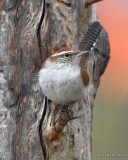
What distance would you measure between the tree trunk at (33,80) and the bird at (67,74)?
0.18m

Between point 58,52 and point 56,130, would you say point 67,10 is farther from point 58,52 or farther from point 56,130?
point 56,130

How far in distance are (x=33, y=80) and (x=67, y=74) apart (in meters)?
0.36

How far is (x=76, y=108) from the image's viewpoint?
3438mm

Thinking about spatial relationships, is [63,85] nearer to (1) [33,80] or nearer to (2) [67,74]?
(2) [67,74]

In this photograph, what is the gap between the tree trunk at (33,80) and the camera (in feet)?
11.0

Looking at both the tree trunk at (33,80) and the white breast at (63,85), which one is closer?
the white breast at (63,85)

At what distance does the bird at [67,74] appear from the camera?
302 cm

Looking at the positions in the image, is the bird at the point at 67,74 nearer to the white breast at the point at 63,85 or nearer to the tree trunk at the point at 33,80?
the white breast at the point at 63,85

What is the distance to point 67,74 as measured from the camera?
3.06 meters

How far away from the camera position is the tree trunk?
3365mm

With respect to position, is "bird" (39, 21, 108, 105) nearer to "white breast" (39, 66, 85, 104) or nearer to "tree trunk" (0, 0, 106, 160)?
"white breast" (39, 66, 85, 104)

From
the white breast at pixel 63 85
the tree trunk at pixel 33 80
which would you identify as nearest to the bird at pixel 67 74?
Answer: the white breast at pixel 63 85

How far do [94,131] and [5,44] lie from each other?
1.11m

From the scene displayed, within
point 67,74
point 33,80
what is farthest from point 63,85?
point 33,80
